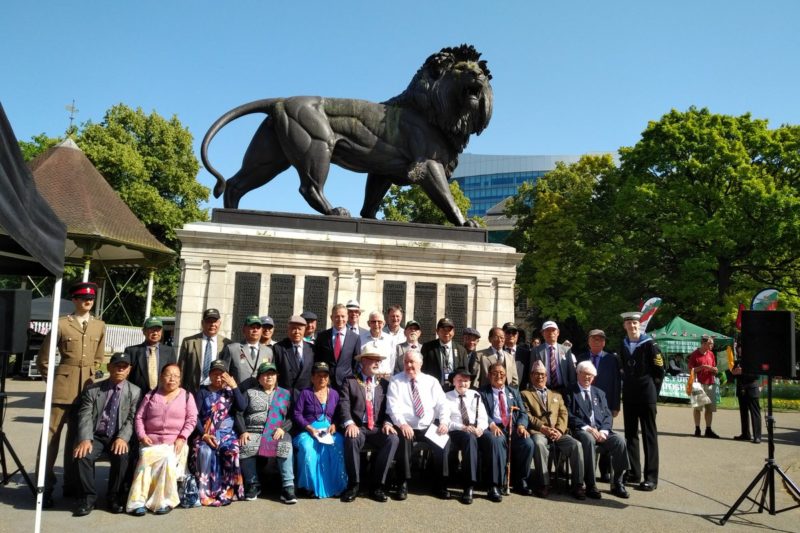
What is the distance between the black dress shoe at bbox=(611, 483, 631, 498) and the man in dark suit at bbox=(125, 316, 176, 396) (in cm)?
486

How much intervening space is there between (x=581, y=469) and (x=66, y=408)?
17.2 ft

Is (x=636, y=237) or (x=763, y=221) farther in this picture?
(x=636, y=237)

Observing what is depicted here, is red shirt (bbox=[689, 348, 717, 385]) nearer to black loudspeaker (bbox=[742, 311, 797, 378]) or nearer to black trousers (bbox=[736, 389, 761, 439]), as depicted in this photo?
black trousers (bbox=[736, 389, 761, 439])

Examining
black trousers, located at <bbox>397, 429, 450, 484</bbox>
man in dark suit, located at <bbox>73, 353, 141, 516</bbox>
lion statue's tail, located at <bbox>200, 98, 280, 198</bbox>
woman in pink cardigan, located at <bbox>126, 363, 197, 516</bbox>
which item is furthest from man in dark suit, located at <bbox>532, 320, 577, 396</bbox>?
lion statue's tail, located at <bbox>200, 98, 280, 198</bbox>

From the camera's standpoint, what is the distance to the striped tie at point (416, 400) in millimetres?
6562

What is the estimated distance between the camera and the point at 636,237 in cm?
2747

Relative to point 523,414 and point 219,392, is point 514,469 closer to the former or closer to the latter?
point 523,414

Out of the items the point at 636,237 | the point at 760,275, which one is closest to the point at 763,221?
the point at 760,275

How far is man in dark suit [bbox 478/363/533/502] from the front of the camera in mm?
6285

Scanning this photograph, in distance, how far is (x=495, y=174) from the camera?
12256 centimetres

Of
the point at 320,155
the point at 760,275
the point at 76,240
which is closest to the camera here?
the point at 320,155

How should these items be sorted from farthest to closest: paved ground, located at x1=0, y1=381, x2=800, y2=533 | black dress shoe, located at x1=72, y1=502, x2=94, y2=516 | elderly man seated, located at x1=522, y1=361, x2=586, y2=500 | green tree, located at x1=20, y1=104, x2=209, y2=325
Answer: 1. green tree, located at x1=20, y1=104, x2=209, y2=325
2. elderly man seated, located at x1=522, y1=361, x2=586, y2=500
3. black dress shoe, located at x1=72, y1=502, x2=94, y2=516
4. paved ground, located at x1=0, y1=381, x2=800, y2=533

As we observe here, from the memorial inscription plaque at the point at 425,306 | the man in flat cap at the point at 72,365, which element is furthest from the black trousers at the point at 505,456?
the memorial inscription plaque at the point at 425,306

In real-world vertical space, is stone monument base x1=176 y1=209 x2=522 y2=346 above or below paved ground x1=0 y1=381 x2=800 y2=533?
above
